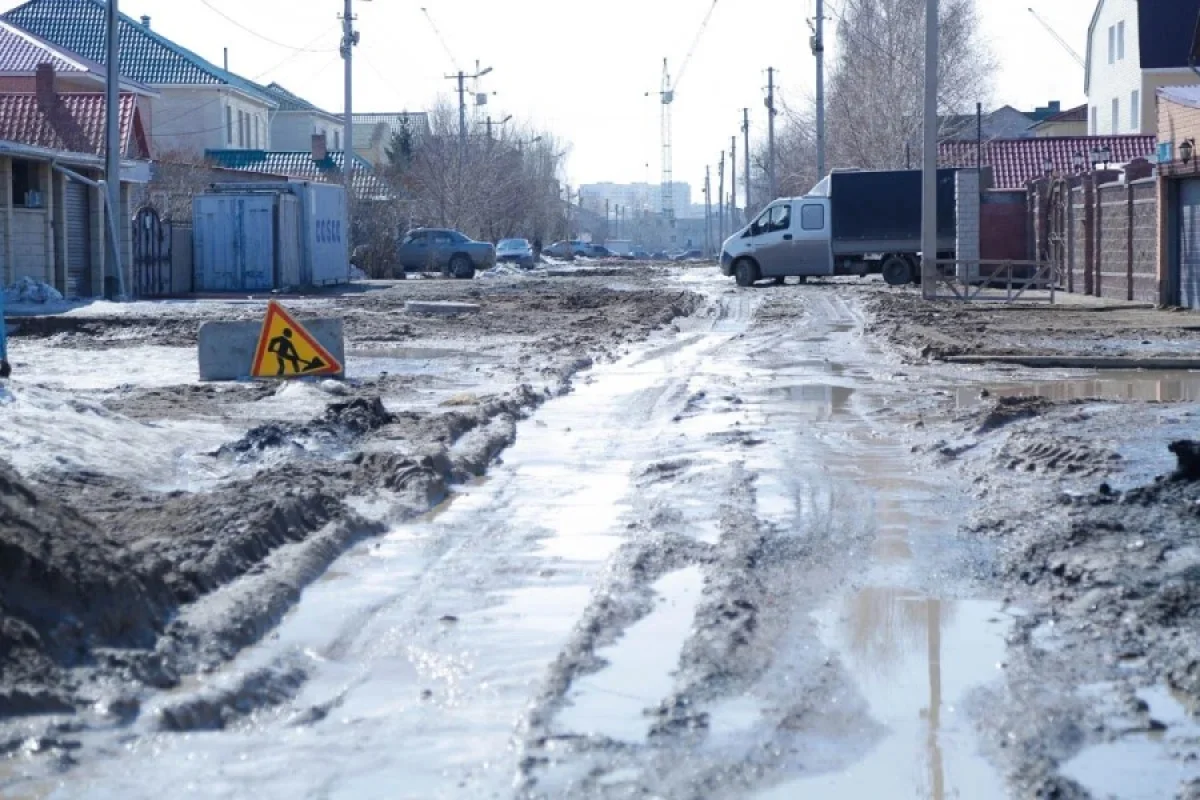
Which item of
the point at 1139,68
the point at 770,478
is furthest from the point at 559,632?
the point at 1139,68

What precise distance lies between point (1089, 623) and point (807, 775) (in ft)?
7.06

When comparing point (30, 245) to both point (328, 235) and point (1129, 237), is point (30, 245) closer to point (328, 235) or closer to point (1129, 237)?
point (328, 235)

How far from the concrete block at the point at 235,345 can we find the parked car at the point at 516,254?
5148 centimetres

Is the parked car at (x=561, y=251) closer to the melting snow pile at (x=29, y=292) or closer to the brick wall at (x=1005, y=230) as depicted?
the brick wall at (x=1005, y=230)

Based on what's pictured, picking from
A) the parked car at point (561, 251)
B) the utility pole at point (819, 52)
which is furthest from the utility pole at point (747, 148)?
the utility pole at point (819, 52)

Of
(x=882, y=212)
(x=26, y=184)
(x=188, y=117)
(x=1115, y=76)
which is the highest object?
(x=188, y=117)

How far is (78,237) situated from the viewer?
3400 centimetres

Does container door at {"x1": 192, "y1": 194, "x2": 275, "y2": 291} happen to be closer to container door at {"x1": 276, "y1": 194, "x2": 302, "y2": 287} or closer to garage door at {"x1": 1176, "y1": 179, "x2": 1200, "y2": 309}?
container door at {"x1": 276, "y1": 194, "x2": 302, "y2": 287}

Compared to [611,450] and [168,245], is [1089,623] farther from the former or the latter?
[168,245]

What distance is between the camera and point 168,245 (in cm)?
3656

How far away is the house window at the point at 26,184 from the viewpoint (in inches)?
1233

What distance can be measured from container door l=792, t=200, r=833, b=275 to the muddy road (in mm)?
26153

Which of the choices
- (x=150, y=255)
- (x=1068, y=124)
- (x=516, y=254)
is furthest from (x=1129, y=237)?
(x=1068, y=124)

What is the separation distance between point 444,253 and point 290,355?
37242 mm
